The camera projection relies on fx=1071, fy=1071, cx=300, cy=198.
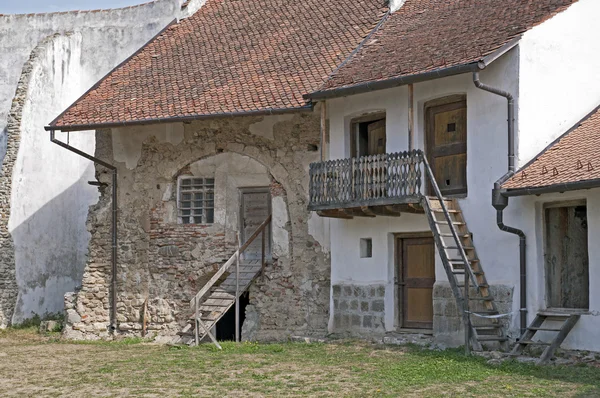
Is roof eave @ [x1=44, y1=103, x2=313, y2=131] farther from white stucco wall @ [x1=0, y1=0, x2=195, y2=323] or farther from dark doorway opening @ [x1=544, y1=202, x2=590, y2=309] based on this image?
dark doorway opening @ [x1=544, y1=202, x2=590, y2=309]

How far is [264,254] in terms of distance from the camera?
20.7 m

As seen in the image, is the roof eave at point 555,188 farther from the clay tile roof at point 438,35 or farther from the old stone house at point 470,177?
the clay tile roof at point 438,35

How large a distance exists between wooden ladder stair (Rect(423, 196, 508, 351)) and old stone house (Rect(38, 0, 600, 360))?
0.04 metres

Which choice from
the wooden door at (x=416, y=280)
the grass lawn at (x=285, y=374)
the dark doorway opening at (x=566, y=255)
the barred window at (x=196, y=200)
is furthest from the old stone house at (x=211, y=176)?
the dark doorway opening at (x=566, y=255)

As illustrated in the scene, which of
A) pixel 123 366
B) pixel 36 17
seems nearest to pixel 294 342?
pixel 123 366

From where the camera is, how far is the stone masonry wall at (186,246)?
20.0 m

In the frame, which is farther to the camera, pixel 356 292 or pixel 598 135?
pixel 356 292

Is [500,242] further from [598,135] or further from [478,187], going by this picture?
[598,135]

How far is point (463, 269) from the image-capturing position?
16.8m

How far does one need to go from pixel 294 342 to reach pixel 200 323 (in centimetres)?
167

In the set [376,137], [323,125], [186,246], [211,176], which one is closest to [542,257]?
[376,137]

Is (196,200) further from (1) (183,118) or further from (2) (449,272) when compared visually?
(2) (449,272)

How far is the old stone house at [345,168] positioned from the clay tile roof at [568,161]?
0.09 metres

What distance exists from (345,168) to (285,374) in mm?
5079
